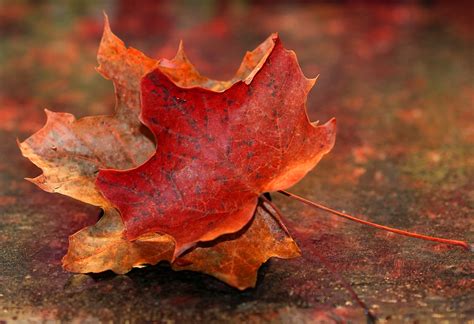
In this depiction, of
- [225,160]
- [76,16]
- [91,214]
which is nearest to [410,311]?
[225,160]

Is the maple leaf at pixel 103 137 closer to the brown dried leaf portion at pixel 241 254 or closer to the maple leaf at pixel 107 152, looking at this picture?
the maple leaf at pixel 107 152

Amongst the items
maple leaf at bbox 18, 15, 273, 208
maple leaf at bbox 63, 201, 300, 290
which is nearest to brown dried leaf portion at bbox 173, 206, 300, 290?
maple leaf at bbox 63, 201, 300, 290

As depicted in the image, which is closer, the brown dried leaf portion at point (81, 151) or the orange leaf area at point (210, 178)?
the orange leaf area at point (210, 178)

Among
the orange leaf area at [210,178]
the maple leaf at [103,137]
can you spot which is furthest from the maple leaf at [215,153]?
the maple leaf at [103,137]

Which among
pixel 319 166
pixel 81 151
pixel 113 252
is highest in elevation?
pixel 319 166

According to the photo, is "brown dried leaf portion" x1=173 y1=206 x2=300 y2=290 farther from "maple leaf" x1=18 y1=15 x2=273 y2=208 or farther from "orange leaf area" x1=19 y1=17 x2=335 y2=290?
"maple leaf" x1=18 y1=15 x2=273 y2=208

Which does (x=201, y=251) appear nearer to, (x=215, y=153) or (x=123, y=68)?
Result: (x=215, y=153)

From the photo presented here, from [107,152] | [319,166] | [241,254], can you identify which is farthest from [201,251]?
[319,166]
